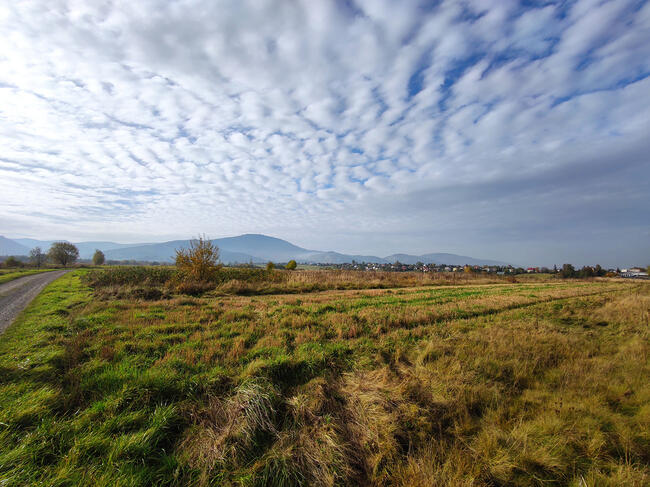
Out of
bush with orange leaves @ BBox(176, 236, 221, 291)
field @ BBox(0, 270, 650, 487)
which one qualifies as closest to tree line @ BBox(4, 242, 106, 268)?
bush with orange leaves @ BBox(176, 236, 221, 291)

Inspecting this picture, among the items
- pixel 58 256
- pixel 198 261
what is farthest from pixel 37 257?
pixel 198 261

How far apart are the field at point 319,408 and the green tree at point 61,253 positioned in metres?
121

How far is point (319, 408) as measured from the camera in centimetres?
451

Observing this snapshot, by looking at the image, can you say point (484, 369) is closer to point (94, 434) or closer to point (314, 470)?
point (314, 470)

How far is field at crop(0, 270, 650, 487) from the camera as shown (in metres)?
3.36

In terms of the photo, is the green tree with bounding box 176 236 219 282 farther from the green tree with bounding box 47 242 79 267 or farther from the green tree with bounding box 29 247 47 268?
the green tree with bounding box 29 247 47 268

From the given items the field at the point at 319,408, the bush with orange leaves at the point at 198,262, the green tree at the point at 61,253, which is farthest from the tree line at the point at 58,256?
the field at the point at 319,408

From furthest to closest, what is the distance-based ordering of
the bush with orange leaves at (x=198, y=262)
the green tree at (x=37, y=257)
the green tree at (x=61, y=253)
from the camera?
the green tree at (x=37, y=257) → the green tree at (x=61, y=253) → the bush with orange leaves at (x=198, y=262)

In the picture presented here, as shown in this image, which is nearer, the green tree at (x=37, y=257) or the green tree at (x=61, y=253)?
the green tree at (x=61, y=253)

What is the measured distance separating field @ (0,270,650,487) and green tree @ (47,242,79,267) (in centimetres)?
12144

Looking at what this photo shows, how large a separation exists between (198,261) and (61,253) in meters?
109

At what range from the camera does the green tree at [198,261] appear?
24.1 metres

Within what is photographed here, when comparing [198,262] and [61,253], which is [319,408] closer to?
[198,262]

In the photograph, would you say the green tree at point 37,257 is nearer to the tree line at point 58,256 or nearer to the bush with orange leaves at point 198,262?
the tree line at point 58,256
